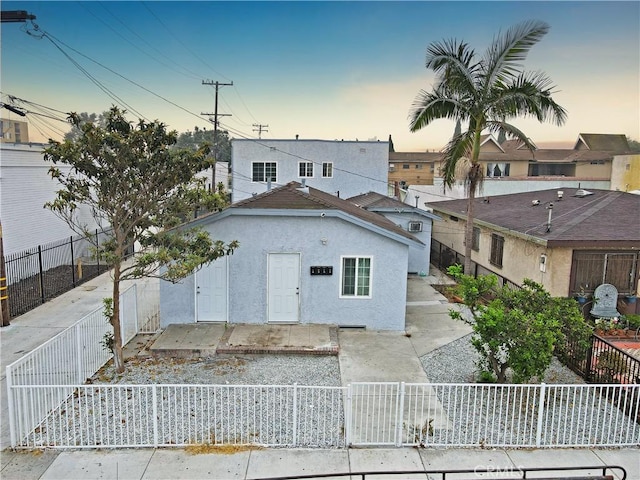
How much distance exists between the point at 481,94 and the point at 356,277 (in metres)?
7.20

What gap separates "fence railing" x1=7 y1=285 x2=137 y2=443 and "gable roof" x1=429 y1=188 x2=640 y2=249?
11.0 meters

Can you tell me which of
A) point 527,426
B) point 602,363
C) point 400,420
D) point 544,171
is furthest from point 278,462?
point 544,171

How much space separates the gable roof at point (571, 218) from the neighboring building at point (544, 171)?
36.0 feet

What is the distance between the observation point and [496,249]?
15531 mm

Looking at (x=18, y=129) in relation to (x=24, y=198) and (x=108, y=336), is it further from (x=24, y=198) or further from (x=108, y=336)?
(x=108, y=336)

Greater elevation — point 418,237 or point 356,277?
point 418,237

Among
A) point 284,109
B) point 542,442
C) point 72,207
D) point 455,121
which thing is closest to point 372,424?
point 542,442

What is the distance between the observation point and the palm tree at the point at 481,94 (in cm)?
1306

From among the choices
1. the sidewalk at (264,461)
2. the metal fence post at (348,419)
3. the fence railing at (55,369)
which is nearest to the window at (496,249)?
the sidewalk at (264,461)

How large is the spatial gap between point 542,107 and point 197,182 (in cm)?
1058

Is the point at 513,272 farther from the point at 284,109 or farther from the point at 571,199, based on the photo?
the point at 284,109

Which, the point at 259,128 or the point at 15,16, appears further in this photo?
the point at 259,128

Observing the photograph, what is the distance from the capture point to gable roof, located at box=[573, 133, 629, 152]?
44562 mm

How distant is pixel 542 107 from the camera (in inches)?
524
